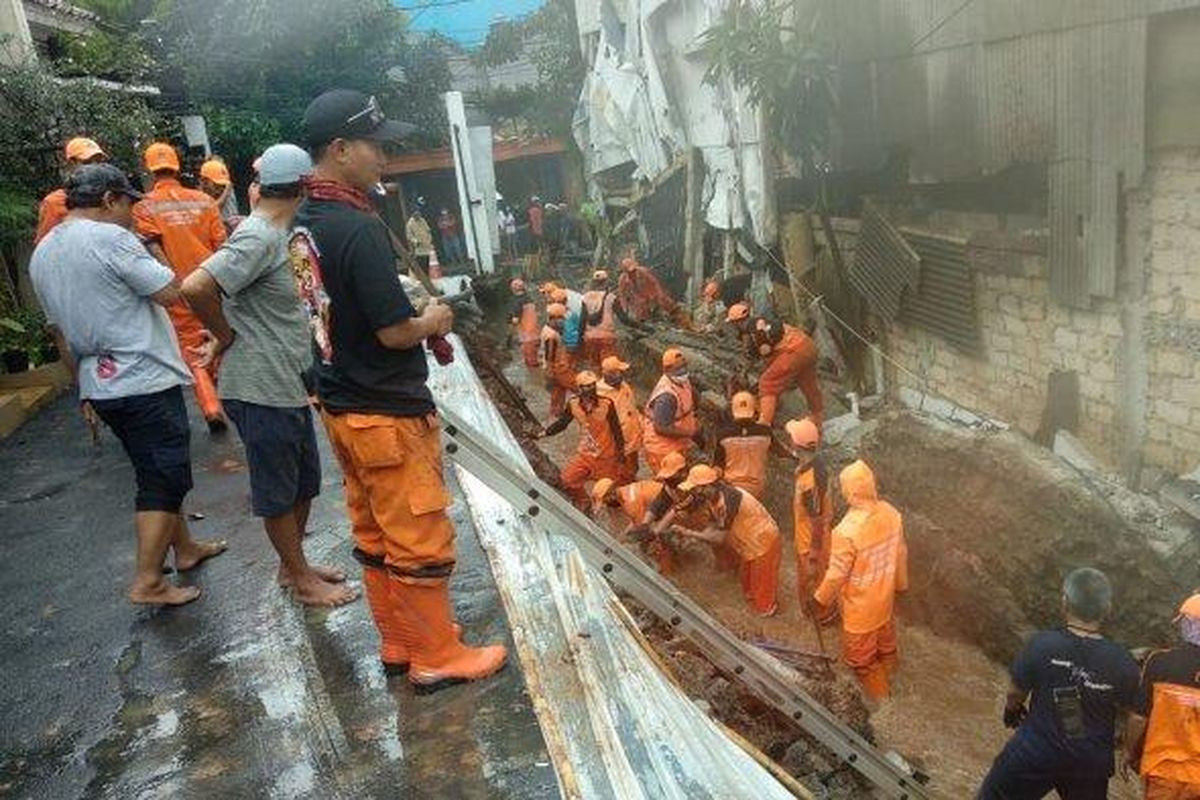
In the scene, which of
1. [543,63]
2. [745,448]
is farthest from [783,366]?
[543,63]

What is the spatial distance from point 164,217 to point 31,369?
3.48 m

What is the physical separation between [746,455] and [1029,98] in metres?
3.59

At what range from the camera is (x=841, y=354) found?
10.4 metres

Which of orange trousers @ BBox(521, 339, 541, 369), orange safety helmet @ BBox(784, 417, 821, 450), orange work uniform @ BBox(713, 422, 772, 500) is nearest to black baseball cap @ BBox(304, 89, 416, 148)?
orange safety helmet @ BBox(784, 417, 821, 450)

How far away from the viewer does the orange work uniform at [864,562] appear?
5.80 meters

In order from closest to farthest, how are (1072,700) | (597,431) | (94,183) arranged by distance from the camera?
(94,183) → (1072,700) → (597,431)

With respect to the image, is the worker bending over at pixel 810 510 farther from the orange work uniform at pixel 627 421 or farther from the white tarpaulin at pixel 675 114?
the white tarpaulin at pixel 675 114

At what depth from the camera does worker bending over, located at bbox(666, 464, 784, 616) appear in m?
7.01

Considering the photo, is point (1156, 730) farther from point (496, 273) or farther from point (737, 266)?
point (496, 273)

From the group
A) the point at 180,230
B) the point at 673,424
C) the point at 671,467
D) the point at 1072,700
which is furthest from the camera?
the point at 673,424

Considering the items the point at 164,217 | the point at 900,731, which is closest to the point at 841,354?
the point at 900,731

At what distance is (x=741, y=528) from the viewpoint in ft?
23.1

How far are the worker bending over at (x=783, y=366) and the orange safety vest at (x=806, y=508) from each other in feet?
7.26

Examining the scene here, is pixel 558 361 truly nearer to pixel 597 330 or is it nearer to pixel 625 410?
pixel 597 330
